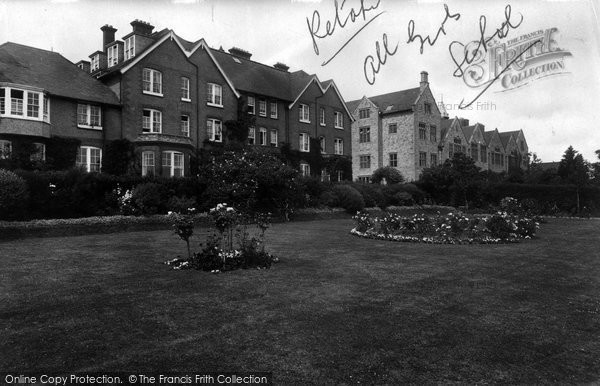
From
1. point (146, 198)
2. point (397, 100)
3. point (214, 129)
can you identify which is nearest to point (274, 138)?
point (214, 129)

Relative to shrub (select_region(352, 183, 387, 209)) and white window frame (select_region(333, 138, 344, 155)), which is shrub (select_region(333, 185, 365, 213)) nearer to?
shrub (select_region(352, 183, 387, 209))

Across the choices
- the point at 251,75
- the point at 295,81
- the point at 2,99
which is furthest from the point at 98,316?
the point at 295,81

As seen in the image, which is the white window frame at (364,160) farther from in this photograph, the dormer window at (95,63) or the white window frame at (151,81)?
the dormer window at (95,63)

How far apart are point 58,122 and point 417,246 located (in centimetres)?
2646

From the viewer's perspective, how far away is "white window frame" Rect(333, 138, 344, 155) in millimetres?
47381

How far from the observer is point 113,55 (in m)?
Answer: 33.8

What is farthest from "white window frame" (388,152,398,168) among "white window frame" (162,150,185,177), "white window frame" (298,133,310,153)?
"white window frame" (162,150,185,177)

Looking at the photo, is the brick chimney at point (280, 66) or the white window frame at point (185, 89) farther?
the brick chimney at point (280, 66)

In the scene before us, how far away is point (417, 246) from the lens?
1363cm

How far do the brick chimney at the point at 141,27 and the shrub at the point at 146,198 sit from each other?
18257 millimetres

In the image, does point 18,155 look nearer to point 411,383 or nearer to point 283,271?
point 283,271

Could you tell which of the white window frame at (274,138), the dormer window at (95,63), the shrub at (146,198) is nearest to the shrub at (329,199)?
the white window frame at (274,138)

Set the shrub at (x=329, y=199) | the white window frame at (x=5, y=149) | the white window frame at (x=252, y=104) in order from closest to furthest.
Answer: the white window frame at (x=5, y=149) → the shrub at (x=329, y=199) → the white window frame at (x=252, y=104)

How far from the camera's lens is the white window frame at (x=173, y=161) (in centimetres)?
2939
